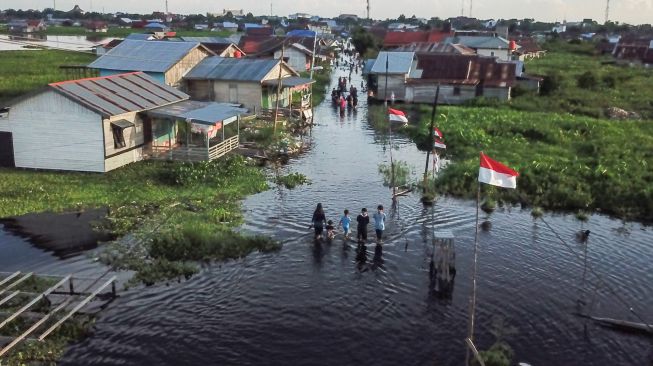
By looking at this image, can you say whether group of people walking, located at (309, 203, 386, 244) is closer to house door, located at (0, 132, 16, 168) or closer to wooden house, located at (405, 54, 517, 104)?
house door, located at (0, 132, 16, 168)

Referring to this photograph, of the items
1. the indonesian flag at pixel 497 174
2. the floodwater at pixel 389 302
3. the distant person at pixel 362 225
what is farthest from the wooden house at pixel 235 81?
the indonesian flag at pixel 497 174

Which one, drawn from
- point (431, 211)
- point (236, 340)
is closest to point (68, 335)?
point (236, 340)

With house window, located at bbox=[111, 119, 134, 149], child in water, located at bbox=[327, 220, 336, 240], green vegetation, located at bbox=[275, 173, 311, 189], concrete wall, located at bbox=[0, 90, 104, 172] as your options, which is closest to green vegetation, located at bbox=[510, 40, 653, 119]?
green vegetation, located at bbox=[275, 173, 311, 189]

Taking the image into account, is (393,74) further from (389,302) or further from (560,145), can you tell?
(389,302)

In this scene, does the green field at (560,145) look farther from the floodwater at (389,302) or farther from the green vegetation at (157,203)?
the green vegetation at (157,203)

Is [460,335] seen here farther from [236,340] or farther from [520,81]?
[520,81]

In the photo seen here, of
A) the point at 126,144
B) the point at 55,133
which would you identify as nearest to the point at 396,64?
the point at 126,144
